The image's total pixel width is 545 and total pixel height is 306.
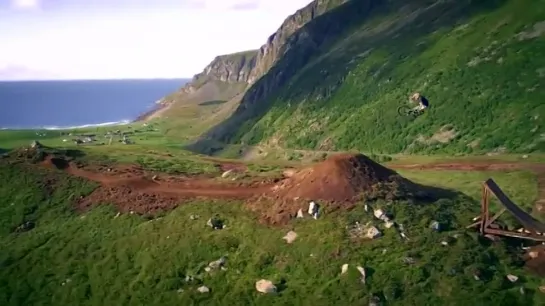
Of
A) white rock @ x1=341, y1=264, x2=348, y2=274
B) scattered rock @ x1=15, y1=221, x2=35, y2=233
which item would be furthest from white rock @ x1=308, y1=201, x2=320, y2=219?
scattered rock @ x1=15, y1=221, x2=35, y2=233

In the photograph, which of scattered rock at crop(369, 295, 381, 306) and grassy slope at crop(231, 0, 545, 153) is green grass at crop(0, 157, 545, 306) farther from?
grassy slope at crop(231, 0, 545, 153)

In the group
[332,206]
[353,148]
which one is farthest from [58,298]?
[353,148]

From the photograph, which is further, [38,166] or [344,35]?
[344,35]

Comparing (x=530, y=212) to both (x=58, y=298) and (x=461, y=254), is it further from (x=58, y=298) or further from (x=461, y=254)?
(x=58, y=298)

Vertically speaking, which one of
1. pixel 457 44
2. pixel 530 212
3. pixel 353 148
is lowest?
pixel 353 148

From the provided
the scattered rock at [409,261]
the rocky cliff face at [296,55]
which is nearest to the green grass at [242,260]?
the scattered rock at [409,261]
